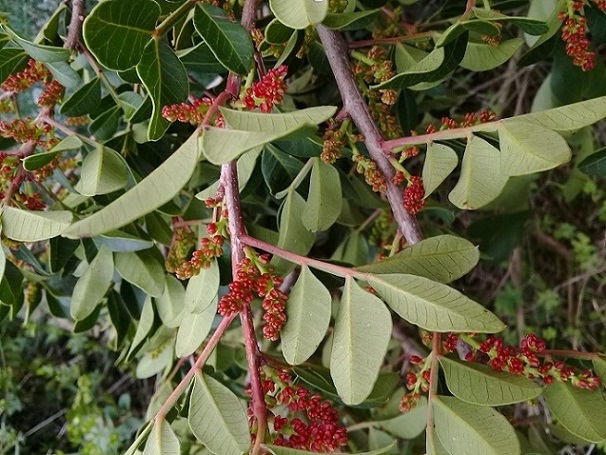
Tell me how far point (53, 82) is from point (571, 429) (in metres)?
0.63

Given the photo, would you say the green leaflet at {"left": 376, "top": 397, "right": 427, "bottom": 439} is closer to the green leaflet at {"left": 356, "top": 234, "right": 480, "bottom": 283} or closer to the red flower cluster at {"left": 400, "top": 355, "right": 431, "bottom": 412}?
the red flower cluster at {"left": 400, "top": 355, "right": 431, "bottom": 412}

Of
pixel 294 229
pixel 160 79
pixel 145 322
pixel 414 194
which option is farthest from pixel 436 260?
pixel 145 322

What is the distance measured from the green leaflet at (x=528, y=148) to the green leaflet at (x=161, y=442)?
0.34 meters

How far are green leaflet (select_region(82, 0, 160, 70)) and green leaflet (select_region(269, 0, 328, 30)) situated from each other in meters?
0.11

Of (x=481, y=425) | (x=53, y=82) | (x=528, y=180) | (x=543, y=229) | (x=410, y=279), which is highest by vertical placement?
(x=53, y=82)

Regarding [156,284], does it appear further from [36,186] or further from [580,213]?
[580,213]

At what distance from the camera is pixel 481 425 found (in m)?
0.52

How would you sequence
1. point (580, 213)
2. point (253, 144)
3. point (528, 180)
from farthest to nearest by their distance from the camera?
point (580, 213) < point (528, 180) < point (253, 144)

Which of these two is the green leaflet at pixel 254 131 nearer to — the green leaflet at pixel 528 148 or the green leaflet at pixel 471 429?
the green leaflet at pixel 528 148

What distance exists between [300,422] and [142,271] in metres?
0.27

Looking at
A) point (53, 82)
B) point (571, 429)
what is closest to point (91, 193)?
point (53, 82)

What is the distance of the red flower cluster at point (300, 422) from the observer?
54 cm

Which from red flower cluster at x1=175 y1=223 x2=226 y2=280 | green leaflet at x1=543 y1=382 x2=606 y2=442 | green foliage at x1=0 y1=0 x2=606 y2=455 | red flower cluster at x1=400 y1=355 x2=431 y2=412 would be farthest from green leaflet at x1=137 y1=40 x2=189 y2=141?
green leaflet at x1=543 y1=382 x2=606 y2=442

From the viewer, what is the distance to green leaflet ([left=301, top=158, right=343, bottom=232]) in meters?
0.64
